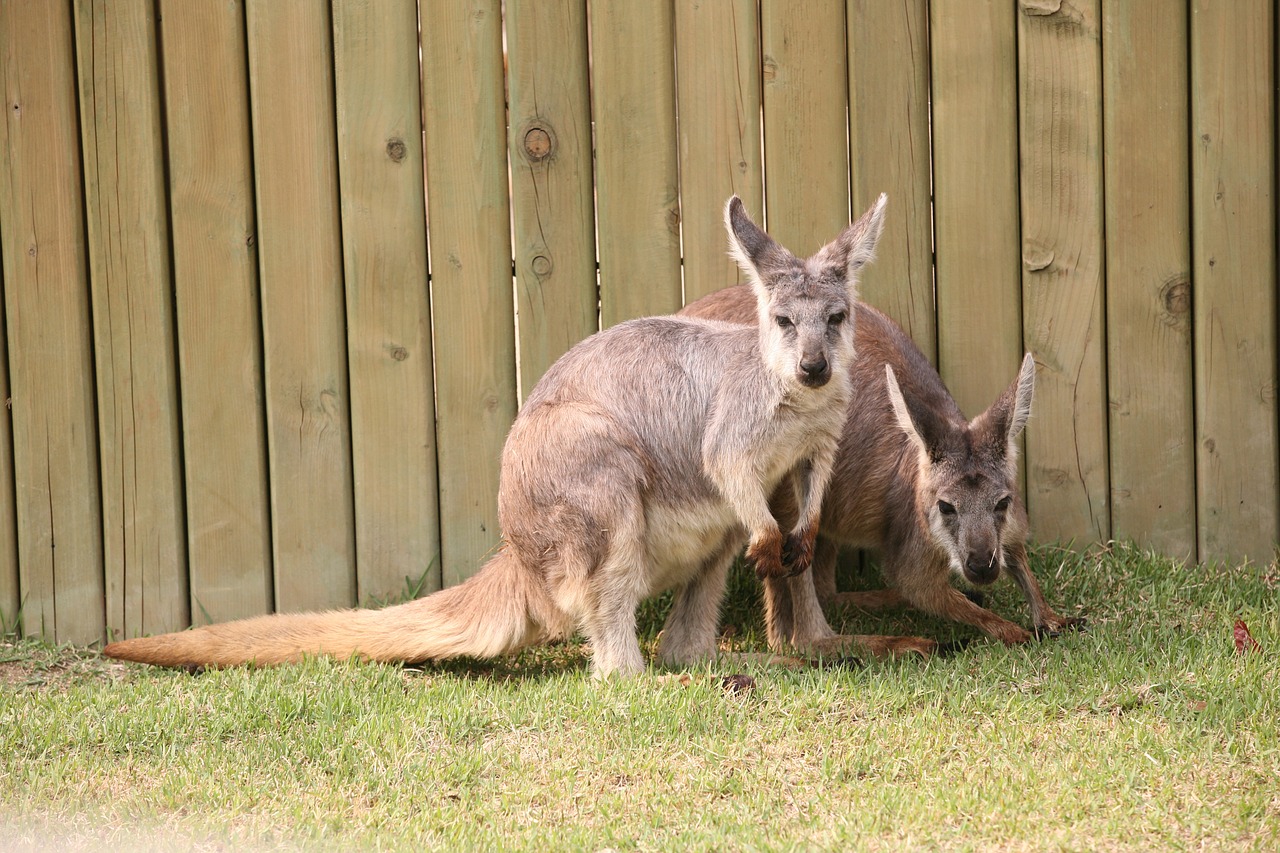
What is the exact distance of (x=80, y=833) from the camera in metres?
3.24

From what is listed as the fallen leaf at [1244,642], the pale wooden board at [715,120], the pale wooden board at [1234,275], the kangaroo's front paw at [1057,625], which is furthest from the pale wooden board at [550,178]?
the fallen leaf at [1244,642]

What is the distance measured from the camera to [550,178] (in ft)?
16.3

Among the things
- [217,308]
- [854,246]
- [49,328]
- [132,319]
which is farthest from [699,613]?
[49,328]

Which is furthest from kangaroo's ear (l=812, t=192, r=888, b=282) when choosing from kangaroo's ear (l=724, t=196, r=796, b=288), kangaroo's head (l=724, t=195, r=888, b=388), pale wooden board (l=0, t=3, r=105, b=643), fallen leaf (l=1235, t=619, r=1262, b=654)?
pale wooden board (l=0, t=3, r=105, b=643)

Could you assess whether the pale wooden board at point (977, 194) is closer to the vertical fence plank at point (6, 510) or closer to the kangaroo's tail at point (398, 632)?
the kangaroo's tail at point (398, 632)

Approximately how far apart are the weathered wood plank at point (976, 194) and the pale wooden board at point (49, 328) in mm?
3240

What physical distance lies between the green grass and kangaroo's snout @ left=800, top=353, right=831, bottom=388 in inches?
37.0

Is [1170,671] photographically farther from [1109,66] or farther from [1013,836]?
[1109,66]

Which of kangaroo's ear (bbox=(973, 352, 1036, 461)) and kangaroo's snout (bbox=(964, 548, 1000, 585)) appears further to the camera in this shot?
kangaroo's ear (bbox=(973, 352, 1036, 461))

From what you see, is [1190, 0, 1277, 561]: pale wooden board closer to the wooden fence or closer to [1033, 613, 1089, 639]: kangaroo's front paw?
the wooden fence

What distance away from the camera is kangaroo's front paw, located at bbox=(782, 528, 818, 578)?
444 cm

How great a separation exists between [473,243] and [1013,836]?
2932mm

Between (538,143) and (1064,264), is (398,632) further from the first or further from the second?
(1064,264)

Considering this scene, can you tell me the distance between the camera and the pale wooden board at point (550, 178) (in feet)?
16.1
